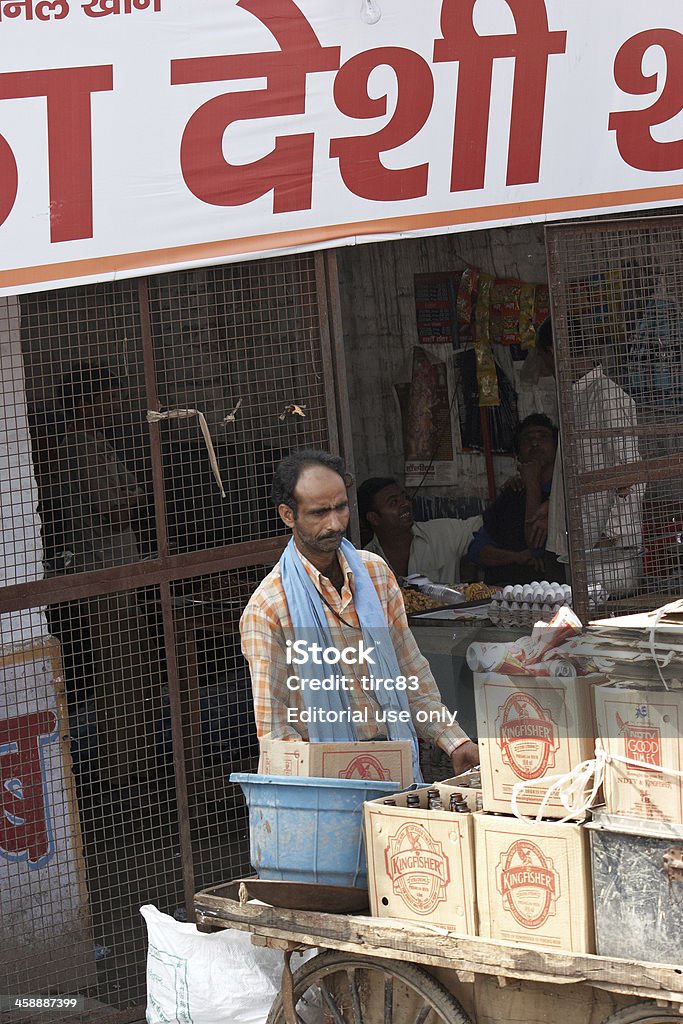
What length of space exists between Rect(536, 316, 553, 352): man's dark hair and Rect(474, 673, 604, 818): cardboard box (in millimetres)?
A: 4884

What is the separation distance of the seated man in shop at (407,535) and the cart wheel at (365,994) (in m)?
3.48

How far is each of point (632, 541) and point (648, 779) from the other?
308 centimetres

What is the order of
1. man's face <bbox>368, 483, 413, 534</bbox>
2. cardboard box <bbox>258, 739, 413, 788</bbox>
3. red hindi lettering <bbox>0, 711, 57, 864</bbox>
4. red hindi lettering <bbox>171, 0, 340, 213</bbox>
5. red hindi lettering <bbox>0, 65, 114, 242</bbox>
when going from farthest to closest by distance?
man's face <bbox>368, 483, 413, 534</bbox>
red hindi lettering <bbox>0, 711, 57, 864</bbox>
red hindi lettering <bbox>171, 0, 340, 213</bbox>
red hindi lettering <bbox>0, 65, 114, 242</bbox>
cardboard box <bbox>258, 739, 413, 788</bbox>

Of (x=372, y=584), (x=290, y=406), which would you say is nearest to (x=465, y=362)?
(x=290, y=406)

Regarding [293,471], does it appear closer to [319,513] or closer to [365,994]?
[319,513]

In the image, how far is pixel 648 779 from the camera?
284 cm

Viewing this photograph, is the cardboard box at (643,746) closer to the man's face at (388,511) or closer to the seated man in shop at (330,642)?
the seated man in shop at (330,642)

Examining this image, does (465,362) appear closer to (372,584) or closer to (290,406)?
(290,406)

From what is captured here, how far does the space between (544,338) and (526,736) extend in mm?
5032

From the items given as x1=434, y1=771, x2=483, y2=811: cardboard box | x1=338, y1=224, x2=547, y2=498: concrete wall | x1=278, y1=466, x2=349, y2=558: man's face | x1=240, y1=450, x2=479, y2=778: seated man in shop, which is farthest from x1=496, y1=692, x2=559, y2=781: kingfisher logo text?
x1=338, y1=224, x2=547, y2=498: concrete wall

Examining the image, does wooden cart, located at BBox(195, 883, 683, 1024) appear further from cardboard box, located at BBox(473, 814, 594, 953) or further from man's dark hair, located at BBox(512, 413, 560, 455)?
man's dark hair, located at BBox(512, 413, 560, 455)

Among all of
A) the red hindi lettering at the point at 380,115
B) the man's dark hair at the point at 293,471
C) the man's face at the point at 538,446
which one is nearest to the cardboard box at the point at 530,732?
the man's dark hair at the point at 293,471

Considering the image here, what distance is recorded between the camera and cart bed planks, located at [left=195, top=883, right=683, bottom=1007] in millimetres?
2785

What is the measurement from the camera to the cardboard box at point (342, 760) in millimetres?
3338
